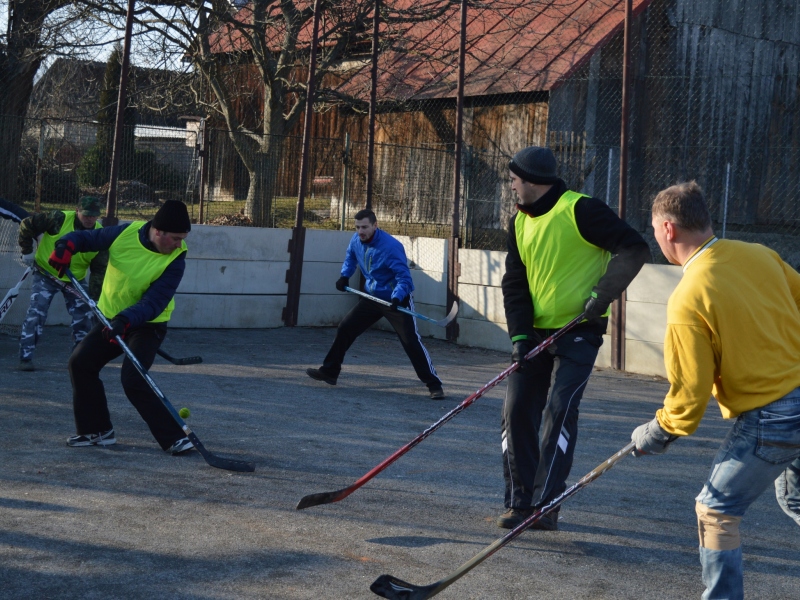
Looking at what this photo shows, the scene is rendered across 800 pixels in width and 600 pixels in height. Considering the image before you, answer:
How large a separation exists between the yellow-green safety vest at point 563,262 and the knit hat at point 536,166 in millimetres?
139

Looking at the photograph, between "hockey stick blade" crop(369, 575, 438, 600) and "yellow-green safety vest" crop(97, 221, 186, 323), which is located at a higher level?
"yellow-green safety vest" crop(97, 221, 186, 323)

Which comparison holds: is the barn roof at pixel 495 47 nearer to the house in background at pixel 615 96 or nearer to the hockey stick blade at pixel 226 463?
the house in background at pixel 615 96

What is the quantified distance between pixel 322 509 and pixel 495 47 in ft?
44.4

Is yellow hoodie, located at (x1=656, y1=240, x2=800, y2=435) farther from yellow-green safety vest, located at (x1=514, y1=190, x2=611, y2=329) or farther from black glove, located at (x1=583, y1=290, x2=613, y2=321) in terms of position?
yellow-green safety vest, located at (x1=514, y1=190, x2=611, y2=329)

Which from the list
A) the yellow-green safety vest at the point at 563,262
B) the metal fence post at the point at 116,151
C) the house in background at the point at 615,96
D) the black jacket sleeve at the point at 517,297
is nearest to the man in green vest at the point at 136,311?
the black jacket sleeve at the point at 517,297

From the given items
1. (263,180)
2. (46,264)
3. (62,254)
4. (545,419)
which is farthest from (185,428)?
(263,180)

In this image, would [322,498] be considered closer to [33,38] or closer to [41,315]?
[41,315]

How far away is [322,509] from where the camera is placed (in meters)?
4.90

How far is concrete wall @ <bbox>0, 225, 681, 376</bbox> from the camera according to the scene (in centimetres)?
1148

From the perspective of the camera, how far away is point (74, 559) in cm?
397

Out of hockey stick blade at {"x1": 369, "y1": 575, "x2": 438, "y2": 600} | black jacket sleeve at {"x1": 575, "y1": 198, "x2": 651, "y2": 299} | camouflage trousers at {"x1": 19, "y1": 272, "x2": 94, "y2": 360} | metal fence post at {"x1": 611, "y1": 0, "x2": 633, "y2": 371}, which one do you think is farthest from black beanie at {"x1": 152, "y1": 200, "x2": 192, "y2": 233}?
metal fence post at {"x1": 611, "y1": 0, "x2": 633, "y2": 371}

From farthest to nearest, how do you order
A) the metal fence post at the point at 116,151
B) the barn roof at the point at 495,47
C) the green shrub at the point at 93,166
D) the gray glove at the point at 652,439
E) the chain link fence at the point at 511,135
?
the barn roof at the point at 495,47, the chain link fence at the point at 511,135, the green shrub at the point at 93,166, the metal fence post at the point at 116,151, the gray glove at the point at 652,439

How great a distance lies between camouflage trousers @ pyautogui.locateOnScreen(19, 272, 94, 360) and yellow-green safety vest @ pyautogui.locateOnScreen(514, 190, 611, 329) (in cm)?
512

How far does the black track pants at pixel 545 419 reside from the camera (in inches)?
178
